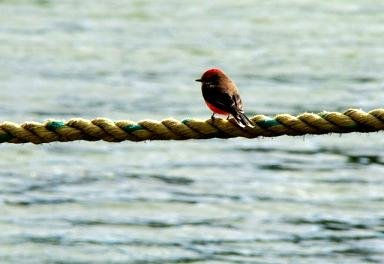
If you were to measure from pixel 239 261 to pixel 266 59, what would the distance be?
594 cm

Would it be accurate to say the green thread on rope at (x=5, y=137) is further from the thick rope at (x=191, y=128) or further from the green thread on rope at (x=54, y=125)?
the green thread on rope at (x=54, y=125)

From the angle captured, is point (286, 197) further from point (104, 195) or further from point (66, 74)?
point (66, 74)

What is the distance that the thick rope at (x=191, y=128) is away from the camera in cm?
467

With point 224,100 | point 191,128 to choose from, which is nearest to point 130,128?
point 191,128

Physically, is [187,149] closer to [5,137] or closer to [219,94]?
[219,94]

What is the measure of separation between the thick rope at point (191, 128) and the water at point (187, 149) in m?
3.32

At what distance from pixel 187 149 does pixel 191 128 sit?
613 cm

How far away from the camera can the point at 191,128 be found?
4.68 meters

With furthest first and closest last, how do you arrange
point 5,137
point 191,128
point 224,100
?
point 224,100
point 5,137
point 191,128

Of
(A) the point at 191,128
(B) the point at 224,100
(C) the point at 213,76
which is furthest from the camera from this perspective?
(C) the point at 213,76

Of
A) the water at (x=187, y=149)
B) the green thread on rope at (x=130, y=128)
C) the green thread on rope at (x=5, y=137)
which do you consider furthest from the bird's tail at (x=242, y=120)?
the water at (x=187, y=149)

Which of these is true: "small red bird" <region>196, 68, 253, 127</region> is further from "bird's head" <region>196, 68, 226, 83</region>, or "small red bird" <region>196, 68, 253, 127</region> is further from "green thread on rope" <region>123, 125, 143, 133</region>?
"green thread on rope" <region>123, 125, 143, 133</region>

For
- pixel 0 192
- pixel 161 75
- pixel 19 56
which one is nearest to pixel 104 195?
pixel 0 192

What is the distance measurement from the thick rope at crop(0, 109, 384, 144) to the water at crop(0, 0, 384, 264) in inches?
131
